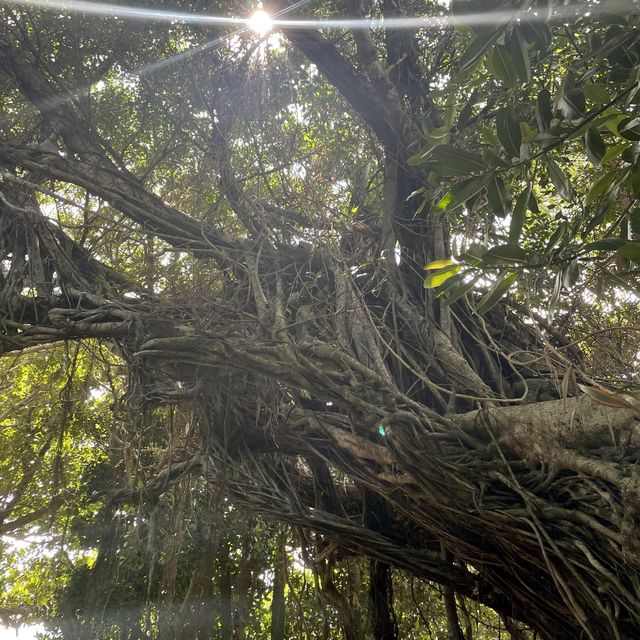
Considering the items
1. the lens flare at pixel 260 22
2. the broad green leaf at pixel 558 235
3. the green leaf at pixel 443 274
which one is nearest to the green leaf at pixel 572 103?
the broad green leaf at pixel 558 235

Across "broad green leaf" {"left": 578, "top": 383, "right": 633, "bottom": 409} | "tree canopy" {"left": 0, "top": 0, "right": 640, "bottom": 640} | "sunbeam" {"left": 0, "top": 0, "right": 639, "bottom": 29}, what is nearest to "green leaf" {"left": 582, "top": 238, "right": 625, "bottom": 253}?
"tree canopy" {"left": 0, "top": 0, "right": 640, "bottom": 640}

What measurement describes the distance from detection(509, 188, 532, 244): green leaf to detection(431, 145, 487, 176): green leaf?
0.10 meters

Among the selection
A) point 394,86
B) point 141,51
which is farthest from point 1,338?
point 394,86

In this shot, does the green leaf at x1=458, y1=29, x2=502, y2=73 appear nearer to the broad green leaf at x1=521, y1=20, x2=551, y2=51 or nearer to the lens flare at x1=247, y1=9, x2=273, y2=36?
the broad green leaf at x1=521, y1=20, x2=551, y2=51

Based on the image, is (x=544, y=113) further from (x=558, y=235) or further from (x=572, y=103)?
(x=558, y=235)

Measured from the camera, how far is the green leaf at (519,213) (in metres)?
1.05

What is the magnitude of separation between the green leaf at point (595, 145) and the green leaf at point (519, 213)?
0.41 ft

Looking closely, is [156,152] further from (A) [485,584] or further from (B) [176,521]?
(A) [485,584]

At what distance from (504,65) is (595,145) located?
24cm

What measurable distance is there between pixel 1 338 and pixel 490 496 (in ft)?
6.52

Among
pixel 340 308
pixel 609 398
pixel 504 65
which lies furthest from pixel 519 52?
pixel 340 308

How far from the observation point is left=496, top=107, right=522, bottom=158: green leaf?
1.02 meters

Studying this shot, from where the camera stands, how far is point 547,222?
265 centimetres

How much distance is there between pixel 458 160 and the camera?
1.07 m
